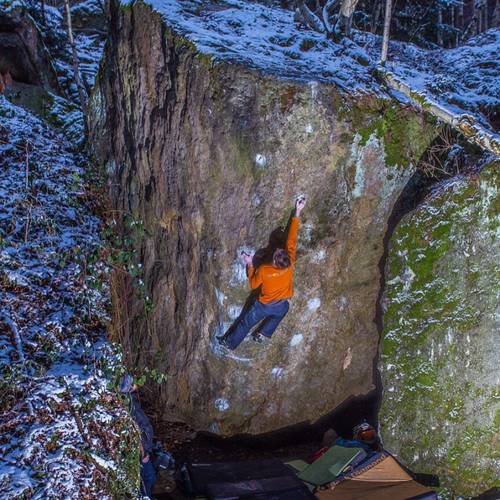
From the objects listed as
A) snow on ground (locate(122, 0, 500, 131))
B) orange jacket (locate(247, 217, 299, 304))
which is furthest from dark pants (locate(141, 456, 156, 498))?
snow on ground (locate(122, 0, 500, 131))

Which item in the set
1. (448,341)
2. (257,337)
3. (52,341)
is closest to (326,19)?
(257,337)

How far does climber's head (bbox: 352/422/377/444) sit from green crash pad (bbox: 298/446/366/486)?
23.1 inches

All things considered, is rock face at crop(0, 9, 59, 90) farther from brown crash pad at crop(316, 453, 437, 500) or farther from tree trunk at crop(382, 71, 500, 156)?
brown crash pad at crop(316, 453, 437, 500)

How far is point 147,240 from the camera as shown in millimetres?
7730

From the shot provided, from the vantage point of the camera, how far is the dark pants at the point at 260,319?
682 cm

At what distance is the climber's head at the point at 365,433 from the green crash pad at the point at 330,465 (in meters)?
0.59

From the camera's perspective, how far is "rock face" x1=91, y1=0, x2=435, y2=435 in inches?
263

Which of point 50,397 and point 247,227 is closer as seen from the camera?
point 50,397

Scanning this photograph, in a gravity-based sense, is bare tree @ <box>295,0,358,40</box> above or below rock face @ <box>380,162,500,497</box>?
above

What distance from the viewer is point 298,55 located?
25.4 ft

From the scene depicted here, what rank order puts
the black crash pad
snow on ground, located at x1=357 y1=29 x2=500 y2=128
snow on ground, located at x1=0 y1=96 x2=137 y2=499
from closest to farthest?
snow on ground, located at x1=0 y1=96 x2=137 y2=499 < the black crash pad < snow on ground, located at x1=357 y1=29 x2=500 y2=128

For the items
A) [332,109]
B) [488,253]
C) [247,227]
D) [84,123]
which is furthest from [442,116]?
[84,123]

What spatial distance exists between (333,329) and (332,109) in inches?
136

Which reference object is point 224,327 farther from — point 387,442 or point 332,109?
point 332,109
